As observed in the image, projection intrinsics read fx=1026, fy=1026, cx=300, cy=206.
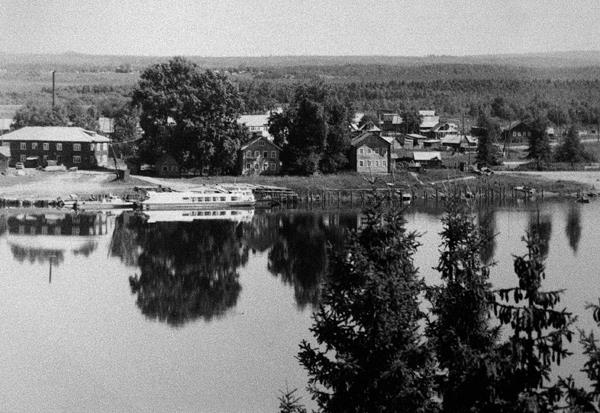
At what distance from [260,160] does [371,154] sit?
5.98 metres

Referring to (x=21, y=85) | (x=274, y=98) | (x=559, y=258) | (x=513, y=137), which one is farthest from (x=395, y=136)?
(x=21, y=85)

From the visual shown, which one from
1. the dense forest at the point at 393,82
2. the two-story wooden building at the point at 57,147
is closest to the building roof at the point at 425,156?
the dense forest at the point at 393,82

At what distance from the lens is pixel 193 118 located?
5028cm

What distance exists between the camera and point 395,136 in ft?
231

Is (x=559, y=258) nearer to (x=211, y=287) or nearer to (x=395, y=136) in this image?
(x=211, y=287)

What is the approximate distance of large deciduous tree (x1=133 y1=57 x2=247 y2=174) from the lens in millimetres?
50031

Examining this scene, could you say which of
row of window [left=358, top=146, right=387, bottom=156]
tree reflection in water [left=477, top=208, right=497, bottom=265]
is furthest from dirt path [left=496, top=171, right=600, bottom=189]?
tree reflection in water [left=477, top=208, right=497, bottom=265]

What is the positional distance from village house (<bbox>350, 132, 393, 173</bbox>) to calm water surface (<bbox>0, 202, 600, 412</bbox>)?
1209cm

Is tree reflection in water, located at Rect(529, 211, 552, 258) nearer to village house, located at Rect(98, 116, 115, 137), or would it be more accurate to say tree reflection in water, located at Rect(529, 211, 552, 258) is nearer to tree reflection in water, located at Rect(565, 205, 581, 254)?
tree reflection in water, located at Rect(565, 205, 581, 254)

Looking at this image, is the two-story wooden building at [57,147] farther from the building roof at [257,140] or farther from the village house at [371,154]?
the village house at [371,154]

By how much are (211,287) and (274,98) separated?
244 ft

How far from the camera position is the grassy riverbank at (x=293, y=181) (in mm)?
47594

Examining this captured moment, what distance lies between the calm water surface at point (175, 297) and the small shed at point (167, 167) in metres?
9.43

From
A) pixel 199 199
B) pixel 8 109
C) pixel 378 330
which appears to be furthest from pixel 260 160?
pixel 8 109
